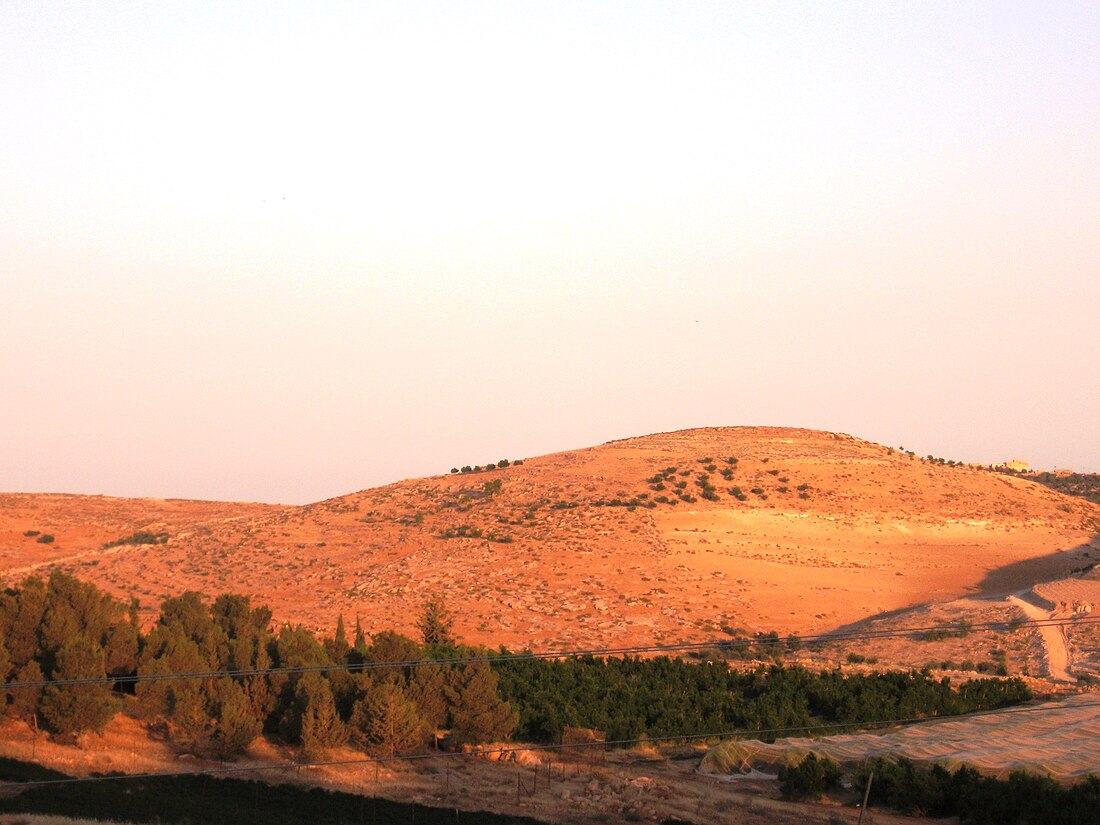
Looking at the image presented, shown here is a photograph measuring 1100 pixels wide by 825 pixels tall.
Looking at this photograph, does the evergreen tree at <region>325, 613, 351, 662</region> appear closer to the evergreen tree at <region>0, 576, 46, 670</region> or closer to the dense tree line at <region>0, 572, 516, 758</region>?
the dense tree line at <region>0, 572, 516, 758</region>

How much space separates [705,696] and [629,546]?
27188 mm

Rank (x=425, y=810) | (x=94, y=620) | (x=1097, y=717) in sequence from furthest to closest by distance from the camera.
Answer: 1. (x=94, y=620)
2. (x=1097, y=717)
3. (x=425, y=810)

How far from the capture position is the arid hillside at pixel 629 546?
2207 inches

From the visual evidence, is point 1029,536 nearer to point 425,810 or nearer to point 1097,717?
point 1097,717

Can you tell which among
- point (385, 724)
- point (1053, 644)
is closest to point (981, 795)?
point (385, 724)

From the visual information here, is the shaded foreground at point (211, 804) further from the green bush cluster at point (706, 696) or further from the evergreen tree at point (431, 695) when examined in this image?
the green bush cluster at point (706, 696)

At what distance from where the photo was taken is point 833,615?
57.0m

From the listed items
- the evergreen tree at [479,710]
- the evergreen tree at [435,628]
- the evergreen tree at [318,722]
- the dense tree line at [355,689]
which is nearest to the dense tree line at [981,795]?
the dense tree line at [355,689]

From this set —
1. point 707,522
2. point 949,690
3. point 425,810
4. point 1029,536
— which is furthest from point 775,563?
point 425,810

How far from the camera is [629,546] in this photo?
6444 cm

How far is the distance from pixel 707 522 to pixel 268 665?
135 feet

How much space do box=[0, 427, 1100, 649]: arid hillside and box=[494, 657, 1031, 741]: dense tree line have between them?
983 cm

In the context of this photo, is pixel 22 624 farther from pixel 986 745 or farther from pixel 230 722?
pixel 986 745

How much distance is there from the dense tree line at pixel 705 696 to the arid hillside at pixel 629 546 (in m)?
9.83
